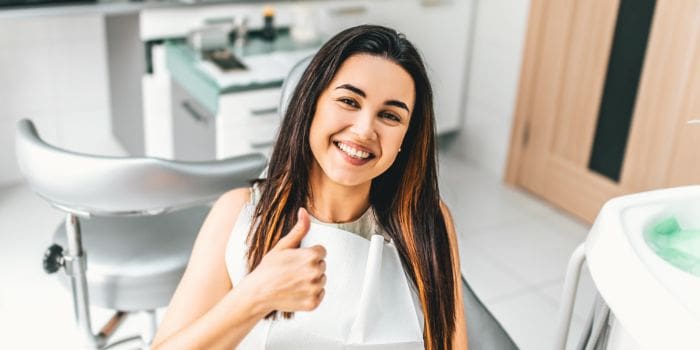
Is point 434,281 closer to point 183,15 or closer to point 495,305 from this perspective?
point 495,305

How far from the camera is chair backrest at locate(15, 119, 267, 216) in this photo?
1.43m

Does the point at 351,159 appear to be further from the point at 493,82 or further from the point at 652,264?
the point at 493,82

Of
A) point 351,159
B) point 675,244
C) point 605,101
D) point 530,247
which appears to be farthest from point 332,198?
point 605,101

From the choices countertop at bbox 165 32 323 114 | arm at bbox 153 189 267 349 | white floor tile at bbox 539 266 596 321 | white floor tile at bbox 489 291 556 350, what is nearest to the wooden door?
white floor tile at bbox 539 266 596 321

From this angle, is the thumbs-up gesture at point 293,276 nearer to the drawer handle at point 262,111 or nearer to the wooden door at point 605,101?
the drawer handle at point 262,111

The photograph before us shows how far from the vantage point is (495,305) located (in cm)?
257

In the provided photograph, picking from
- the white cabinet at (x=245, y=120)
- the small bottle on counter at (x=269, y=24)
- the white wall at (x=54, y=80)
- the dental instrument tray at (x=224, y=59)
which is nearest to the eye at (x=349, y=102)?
the white cabinet at (x=245, y=120)

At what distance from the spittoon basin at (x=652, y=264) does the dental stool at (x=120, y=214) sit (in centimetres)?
74

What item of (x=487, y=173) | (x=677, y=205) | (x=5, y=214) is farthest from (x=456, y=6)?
(x=677, y=205)

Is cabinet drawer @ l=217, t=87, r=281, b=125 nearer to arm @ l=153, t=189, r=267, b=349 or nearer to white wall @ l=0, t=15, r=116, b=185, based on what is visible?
white wall @ l=0, t=15, r=116, b=185

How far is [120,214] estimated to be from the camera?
1.51m

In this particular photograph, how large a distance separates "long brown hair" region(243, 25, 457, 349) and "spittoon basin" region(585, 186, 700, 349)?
25cm

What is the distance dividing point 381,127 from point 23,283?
5.99 ft

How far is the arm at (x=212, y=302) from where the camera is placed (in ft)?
3.35
